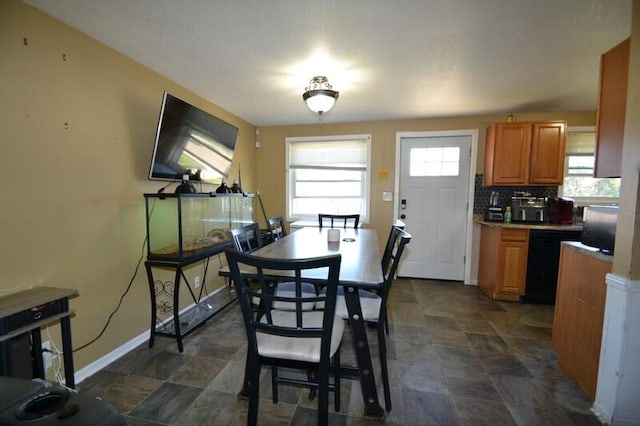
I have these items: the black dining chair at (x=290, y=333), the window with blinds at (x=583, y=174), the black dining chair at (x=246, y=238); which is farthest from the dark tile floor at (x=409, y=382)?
the window with blinds at (x=583, y=174)

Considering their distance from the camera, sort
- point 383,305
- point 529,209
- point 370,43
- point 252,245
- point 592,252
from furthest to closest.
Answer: point 529,209, point 252,245, point 370,43, point 592,252, point 383,305

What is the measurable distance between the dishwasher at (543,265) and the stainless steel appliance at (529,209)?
0.29 metres

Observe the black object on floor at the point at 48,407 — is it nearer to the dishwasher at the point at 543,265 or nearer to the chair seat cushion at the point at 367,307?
the chair seat cushion at the point at 367,307

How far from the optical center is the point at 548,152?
322cm

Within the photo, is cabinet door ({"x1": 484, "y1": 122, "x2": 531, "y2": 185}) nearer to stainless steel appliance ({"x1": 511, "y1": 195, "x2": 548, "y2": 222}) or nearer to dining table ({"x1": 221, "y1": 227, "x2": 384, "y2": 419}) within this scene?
stainless steel appliance ({"x1": 511, "y1": 195, "x2": 548, "y2": 222})

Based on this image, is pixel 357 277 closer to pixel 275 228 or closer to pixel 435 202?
pixel 275 228

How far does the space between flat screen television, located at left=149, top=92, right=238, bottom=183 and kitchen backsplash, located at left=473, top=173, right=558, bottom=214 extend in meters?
3.27

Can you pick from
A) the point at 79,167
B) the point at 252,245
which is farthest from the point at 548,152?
the point at 79,167

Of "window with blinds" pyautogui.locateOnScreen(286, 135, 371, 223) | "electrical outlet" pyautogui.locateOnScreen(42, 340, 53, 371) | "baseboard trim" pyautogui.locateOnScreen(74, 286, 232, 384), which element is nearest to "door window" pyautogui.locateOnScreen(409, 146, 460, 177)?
"window with blinds" pyautogui.locateOnScreen(286, 135, 371, 223)

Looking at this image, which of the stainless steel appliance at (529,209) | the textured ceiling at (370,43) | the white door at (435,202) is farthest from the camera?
the white door at (435,202)

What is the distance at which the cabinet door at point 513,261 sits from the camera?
3.12 meters

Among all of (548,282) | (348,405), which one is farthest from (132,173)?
(548,282)

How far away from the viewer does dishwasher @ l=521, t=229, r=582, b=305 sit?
3.09 meters

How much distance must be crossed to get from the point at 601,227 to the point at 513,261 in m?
1.61
